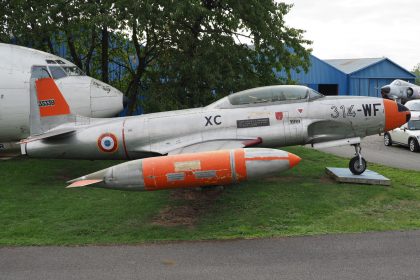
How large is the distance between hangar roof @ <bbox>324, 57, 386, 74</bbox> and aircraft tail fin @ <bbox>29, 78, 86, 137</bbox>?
40182 millimetres

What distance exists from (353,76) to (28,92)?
39.4 meters

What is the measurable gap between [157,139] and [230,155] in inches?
138

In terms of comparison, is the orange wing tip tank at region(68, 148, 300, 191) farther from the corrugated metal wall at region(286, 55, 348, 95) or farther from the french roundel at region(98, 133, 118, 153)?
the corrugated metal wall at region(286, 55, 348, 95)

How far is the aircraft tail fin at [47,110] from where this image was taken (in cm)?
1209

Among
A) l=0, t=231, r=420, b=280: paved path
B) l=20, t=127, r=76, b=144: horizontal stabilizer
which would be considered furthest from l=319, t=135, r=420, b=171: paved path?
l=20, t=127, r=76, b=144: horizontal stabilizer

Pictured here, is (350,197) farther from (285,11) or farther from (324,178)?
(285,11)

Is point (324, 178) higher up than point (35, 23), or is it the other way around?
point (35, 23)

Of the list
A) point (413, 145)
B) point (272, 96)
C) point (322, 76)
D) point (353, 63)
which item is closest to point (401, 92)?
point (322, 76)

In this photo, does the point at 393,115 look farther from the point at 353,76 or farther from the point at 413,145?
the point at 353,76

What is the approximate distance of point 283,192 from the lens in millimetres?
11383

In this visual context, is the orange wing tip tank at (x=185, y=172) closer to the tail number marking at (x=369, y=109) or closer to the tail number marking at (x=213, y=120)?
the tail number marking at (x=213, y=120)

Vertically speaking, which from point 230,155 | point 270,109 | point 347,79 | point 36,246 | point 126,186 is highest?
point 347,79

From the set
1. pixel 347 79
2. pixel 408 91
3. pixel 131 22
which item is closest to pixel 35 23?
pixel 131 22

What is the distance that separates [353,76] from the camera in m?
46.5
